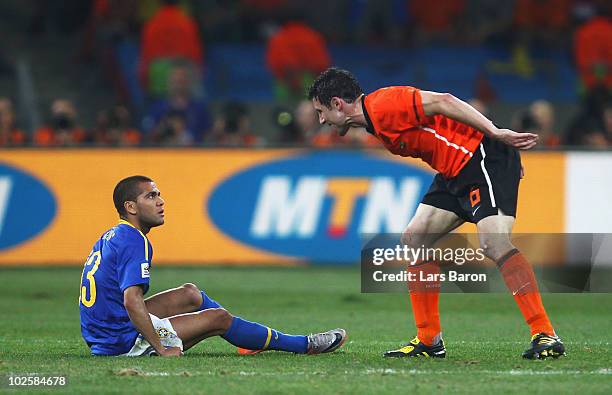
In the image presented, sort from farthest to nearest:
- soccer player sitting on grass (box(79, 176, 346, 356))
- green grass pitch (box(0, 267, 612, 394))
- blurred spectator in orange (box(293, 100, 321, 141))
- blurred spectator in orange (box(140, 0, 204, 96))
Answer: blurred spectator in orange (box(140, 0, 204, 96)) → blurred spectator in orange (box(293, 100, 321, 141)) → soccer player sitting on grass (box(79, 176, 346, 356)) → green grass pitch (box(0, 267, 612, 394))

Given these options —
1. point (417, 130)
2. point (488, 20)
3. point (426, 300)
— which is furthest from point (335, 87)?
point (488, 20)

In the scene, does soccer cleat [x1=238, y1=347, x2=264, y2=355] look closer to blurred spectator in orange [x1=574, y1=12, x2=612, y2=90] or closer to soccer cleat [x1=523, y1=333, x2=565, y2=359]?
soccer cleat [x1=523, y1=333, x2=565, y2=359]

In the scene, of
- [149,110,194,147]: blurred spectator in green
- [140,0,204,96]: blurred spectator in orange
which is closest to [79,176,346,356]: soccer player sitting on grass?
[149,110,194,147]: blurred spectator in green

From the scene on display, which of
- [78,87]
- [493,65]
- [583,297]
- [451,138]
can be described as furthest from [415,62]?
[451,138]

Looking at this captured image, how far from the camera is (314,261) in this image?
15.5 m

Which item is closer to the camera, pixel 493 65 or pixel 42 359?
pixel 42 359

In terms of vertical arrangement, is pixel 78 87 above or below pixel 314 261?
above

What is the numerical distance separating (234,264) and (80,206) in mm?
2057

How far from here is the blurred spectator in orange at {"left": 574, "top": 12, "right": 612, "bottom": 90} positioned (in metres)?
19.1

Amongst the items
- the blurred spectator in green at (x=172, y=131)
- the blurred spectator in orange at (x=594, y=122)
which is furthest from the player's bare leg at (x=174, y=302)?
the blurred spectator in orange at (x=594, y=122)

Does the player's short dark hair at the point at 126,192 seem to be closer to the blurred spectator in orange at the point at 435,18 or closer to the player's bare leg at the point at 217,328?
the player's bare leg at the point at 217,328

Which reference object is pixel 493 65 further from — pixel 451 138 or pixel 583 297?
pixel 451 138

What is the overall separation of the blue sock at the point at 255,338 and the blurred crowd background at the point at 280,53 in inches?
412

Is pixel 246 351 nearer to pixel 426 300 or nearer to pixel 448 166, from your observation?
pixel 426 300
